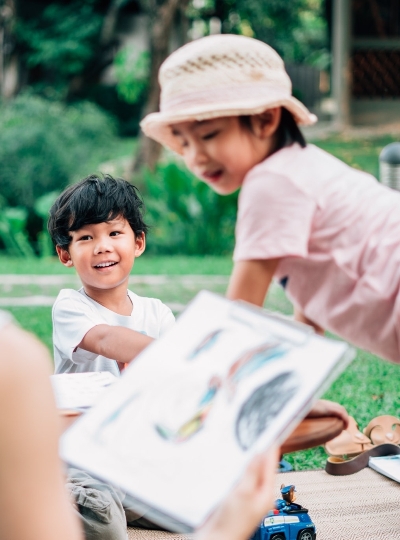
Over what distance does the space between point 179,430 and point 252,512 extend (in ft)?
0.57

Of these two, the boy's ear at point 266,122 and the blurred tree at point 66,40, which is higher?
the boy's ear at point 266,122

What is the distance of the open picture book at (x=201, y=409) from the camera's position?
3.73 ft

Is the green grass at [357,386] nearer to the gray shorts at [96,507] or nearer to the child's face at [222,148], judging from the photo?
the gray shorts at [96,507]

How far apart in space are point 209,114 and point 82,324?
0.78 m

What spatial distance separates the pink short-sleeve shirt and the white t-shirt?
2.22ft

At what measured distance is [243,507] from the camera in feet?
3.58

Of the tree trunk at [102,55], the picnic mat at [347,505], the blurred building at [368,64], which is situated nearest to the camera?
the picnic mat at [347,505]

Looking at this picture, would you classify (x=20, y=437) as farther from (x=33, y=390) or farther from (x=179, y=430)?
(x=179, y=430)

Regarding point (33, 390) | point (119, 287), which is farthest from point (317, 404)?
point (119, 287)

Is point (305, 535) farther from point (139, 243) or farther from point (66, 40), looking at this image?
point (66, 40)

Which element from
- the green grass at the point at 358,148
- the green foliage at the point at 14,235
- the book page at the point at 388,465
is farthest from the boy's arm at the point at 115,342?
the green grass at the point at 358,148

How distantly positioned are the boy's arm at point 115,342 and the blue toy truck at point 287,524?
2.01 ft

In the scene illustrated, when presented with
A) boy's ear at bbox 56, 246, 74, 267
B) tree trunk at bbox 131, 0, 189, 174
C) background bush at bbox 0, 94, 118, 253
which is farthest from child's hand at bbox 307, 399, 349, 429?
tree trunk at bbox 131, 0, 189, 174

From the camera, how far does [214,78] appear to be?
1.84m
